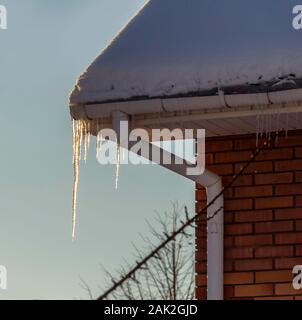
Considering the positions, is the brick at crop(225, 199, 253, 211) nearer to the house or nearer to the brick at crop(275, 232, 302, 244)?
the house

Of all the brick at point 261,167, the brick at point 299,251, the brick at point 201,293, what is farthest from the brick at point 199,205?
the brick at point 299,251

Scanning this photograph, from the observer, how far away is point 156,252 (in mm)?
4746

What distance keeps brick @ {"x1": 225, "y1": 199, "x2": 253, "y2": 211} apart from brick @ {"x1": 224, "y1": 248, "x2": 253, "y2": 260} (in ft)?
0.88

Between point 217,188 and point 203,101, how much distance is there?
980 millimetres

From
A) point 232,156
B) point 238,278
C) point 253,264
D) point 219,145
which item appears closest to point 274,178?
point 232,156

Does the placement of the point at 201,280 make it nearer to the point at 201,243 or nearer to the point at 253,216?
the point at 201,243

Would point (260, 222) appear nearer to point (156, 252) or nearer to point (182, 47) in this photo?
point (182, 47)

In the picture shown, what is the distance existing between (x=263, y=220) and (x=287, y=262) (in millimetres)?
320

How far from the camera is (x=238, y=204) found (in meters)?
8.33

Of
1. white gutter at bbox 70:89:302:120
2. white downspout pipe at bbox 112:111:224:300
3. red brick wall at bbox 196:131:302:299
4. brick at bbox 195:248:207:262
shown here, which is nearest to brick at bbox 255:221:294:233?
red brick wall at bbox 196:131:302:299

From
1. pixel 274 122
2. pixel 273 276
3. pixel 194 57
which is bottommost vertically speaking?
pixel 273 276

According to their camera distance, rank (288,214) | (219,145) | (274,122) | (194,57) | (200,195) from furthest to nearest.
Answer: (200,195)
(219,145)
(288,214)
(274,122)
(194,57)

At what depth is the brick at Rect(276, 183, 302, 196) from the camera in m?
8.17
